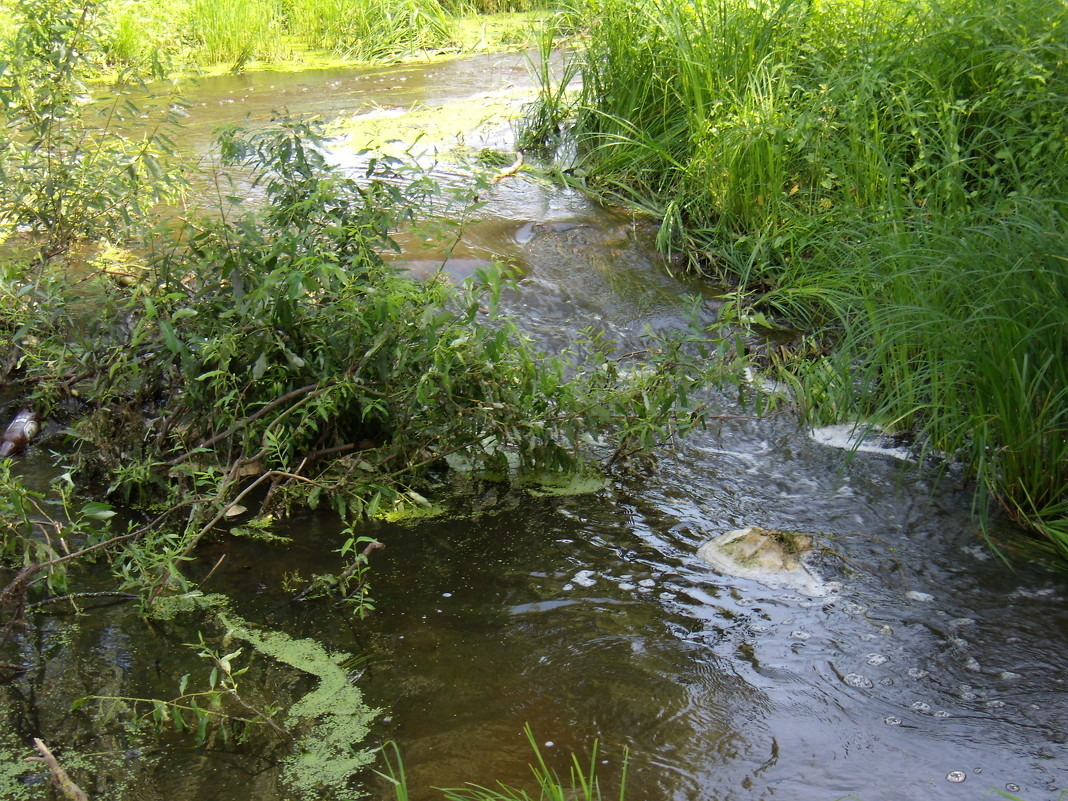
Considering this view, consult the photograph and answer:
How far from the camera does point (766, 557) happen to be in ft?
10.3

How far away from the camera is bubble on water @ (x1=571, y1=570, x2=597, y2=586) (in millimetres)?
3090

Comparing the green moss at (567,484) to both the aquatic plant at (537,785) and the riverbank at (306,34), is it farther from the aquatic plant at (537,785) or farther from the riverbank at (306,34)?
the riverbank at (306,34)

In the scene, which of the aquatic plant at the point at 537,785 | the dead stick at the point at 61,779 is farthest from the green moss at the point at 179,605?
the aquatic plant at the point at 537,785

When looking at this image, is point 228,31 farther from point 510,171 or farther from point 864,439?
point 864,439

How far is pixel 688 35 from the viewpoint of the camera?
230 inches

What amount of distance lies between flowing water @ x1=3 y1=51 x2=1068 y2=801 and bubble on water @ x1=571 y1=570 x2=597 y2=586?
0.01 meters

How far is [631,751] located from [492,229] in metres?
3.89

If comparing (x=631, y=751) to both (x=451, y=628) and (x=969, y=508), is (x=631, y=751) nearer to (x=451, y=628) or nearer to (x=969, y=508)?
(x=451, y=628)

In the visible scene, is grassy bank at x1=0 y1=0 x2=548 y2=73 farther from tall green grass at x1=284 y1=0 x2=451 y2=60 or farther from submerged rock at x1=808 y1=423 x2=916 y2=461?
submerged rock at x1=808 y1=423 x2=916 y2=461

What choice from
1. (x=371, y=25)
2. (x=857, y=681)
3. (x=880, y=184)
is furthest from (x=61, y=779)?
(x=371, y=25)

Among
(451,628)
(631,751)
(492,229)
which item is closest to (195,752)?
(451,628)

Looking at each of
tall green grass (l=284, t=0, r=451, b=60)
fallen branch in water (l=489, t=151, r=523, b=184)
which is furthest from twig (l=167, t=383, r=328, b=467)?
tall green grass (l=284, t=0, r=451, b=60)

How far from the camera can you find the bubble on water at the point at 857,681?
2.61 meters

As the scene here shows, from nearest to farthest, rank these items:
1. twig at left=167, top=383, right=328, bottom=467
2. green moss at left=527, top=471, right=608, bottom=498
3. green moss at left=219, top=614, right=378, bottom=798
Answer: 1. green moss at left=219, top=614, right=378, bottom=798
2. twig at left=167, top=383, right=328, bottom=467
3. green moss at left=527, top=471, right=608, bottom=498
